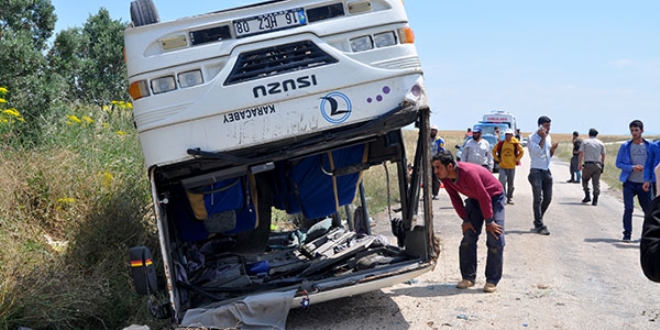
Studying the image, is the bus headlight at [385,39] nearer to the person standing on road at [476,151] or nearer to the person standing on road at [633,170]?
A: the person standing on road at [633,170]

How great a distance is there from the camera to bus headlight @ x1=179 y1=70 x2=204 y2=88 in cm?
561

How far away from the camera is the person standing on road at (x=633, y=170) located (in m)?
10.3

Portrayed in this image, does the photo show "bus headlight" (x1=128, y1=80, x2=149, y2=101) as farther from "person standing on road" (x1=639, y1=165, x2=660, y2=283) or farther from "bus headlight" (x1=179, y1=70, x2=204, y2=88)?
"person standing on road" (x1=639, y1=165, x2=660, y2=283)

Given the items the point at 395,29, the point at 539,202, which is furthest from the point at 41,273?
the point at 539,202

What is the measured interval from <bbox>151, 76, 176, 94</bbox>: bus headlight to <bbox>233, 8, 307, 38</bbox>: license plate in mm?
700

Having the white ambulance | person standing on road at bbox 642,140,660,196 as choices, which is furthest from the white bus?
the white ambulance

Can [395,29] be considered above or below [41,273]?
above

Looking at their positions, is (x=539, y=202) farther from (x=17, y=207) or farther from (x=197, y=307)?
(x=17, y=207)

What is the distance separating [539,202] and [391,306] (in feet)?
17.4

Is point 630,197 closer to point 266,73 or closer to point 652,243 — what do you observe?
point 266,73

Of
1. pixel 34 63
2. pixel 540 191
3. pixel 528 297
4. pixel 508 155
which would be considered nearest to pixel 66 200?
pixel 34 63

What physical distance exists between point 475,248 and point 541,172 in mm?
4520

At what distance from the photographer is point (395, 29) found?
233 inches

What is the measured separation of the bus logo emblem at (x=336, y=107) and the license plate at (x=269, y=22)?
0.70 metres
